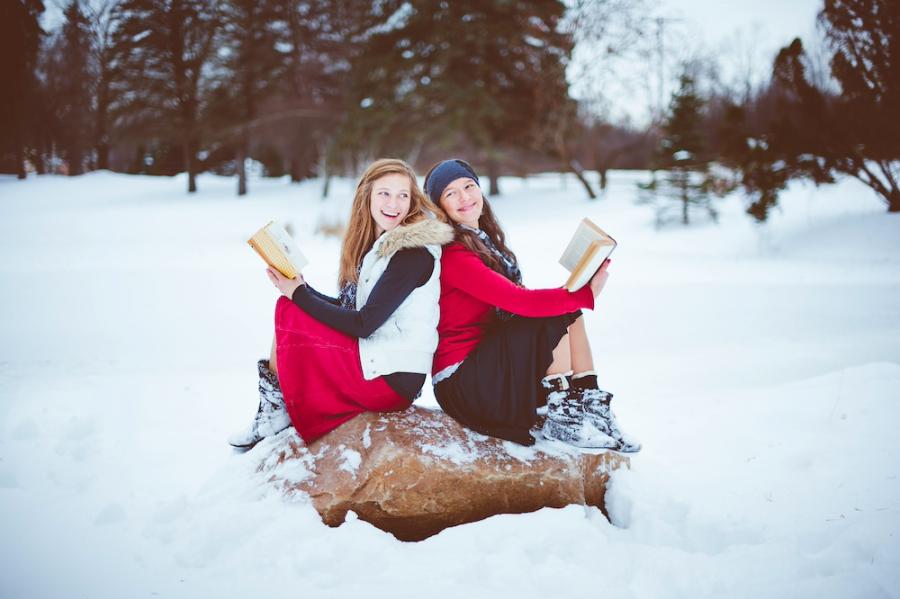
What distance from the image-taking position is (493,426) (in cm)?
256

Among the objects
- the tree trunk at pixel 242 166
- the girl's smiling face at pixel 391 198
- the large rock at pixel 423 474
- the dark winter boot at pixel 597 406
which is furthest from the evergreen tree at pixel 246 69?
the dark winter boot at pixel 597 406

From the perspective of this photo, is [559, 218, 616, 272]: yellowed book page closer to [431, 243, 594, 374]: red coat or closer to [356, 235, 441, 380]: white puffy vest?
[431, 243, 594, 374]: red coat

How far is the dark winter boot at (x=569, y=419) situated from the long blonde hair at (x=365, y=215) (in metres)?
1.00

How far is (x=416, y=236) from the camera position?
2.35 m

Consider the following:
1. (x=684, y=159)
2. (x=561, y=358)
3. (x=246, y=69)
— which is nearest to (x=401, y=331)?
(x=561, y=358)

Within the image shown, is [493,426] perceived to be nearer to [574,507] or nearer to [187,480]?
[574,507]

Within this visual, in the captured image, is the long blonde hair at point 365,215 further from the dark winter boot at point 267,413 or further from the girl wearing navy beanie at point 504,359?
the dark winter boot at point 267,413

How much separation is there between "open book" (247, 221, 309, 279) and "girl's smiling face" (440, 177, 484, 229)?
2.57ft

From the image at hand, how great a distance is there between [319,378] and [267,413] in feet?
1.46

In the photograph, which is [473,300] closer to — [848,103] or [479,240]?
[479,240]

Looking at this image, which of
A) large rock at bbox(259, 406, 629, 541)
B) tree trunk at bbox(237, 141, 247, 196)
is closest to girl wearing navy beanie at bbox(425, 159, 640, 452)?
large rock at bbox(259, 406, 629, 541)

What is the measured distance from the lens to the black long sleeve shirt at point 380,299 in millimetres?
2312

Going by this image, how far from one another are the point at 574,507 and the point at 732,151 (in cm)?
853

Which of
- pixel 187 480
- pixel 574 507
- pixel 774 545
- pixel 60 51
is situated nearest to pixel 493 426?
pixel 574 507
